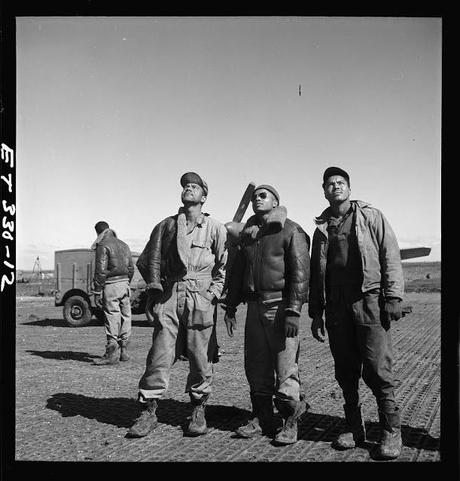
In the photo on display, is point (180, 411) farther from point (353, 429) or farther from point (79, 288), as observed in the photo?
point (79, 288)

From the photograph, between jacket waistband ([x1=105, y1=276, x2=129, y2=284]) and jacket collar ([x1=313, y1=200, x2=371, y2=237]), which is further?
jacket waistband ([x1=105, y1=276, x2=129, y2=284])

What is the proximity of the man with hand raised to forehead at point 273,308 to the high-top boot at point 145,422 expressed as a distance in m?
0.72

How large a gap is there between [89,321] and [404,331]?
A: 6.80m

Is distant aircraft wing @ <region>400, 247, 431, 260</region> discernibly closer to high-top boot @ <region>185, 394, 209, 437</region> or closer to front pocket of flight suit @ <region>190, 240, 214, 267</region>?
front pocket of flight suit @ <region>190, 240, 214, 267</region>

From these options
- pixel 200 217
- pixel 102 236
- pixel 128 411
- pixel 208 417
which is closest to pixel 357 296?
pixel 200 217

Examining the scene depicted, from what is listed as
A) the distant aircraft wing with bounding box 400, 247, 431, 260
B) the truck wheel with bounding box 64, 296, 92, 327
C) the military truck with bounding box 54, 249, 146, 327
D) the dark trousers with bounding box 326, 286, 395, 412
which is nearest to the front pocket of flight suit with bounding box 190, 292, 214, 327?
the dark trousers with bounding box 326, 286, 395, 412

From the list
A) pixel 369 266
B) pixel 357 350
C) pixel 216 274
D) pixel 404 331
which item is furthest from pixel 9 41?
pixel 404 331

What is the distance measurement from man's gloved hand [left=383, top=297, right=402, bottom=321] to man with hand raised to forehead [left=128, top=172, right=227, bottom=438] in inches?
55.7

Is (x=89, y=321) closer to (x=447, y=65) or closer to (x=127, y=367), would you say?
(x=127, y=367)

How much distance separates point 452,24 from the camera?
12.7ft

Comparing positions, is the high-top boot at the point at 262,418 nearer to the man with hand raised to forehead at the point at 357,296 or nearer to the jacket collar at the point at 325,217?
the man with hand raised to forehead at the point at 357,296

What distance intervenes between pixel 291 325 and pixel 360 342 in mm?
537

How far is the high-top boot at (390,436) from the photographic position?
158 inches

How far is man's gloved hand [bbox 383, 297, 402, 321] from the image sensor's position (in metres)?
4.11
